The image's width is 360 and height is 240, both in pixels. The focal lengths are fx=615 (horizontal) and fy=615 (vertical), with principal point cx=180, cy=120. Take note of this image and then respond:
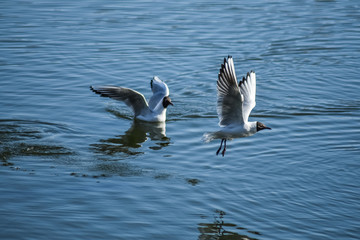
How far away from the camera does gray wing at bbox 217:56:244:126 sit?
29.9 ft

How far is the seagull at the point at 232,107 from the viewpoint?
30.2 ft

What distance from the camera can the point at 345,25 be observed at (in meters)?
20.6

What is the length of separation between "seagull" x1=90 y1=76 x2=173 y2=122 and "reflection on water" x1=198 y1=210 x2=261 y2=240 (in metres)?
4.99

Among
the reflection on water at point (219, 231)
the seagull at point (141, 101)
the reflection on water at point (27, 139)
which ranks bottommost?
the reflection on water at point (219, 231)

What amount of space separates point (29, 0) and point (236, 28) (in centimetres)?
876

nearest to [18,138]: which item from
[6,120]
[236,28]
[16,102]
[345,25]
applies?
[6,120]

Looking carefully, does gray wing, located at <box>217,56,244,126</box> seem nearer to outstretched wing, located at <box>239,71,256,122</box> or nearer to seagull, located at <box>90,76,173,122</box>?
outstretched wing, located at <box>239,71,256,122</box>

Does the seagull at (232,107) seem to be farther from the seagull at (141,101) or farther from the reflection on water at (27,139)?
the seagull at (141,101)

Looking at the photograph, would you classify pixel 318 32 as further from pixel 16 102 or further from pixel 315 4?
pixel 16 102

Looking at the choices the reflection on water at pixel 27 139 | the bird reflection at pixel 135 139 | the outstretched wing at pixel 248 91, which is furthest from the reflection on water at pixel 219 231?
the reflection on water at pixel 27 139

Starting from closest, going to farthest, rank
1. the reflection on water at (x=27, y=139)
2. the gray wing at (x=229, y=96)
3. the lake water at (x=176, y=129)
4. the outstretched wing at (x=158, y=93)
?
the lake water at (x=176, y=129), the gray wing at (x=229, y=96), the reflection on water at (x=27, y=139), the outstretched wing at (x=158, y=93)

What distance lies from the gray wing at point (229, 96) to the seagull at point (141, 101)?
123 inches

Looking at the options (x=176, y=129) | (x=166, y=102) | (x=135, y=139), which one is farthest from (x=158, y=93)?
(x=135, y=139)

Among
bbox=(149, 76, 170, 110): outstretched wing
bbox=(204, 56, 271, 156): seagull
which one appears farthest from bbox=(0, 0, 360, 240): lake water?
bbox=(204, 56, 271, 156): seagull
